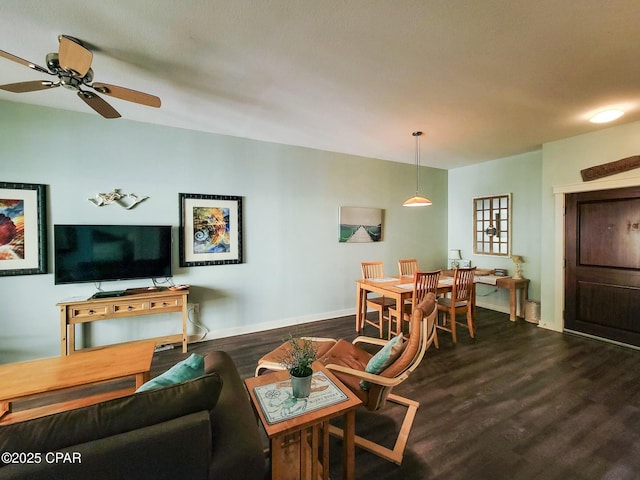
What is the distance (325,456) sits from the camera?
140 cm

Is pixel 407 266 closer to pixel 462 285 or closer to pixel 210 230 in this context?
pixel 462 285

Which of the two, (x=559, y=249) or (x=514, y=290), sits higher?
(x=559, y=249)

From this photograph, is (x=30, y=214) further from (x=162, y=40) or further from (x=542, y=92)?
(x=542, y=92)

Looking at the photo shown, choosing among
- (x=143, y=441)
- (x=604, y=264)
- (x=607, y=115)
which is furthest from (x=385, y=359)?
(x=604, y=264)

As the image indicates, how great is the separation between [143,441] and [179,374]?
1.47ft

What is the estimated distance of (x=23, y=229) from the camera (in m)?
2.82

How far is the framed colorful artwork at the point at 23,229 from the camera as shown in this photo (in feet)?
9.05

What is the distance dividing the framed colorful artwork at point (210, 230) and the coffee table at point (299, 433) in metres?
2.40

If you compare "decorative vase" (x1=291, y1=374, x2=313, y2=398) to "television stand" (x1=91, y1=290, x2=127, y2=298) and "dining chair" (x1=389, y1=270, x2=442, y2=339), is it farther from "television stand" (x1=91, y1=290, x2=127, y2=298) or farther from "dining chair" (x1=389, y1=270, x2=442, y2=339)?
"television stand" (x1=91, y1=290, x2=127, y2=298)

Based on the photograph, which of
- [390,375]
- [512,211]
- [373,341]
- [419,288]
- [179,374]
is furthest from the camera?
[512,211]

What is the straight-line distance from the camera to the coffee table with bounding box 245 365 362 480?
3.95ft

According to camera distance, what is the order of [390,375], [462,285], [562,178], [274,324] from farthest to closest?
[274,324]
[562,178]
[462,285]
[390,375]

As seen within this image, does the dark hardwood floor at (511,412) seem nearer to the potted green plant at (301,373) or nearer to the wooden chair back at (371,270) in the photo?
the potted green plant at (301,373)

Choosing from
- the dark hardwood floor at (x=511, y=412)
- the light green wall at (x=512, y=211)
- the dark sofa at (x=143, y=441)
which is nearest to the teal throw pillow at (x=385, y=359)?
the dark hardwood floor at (x=511, y=412)
